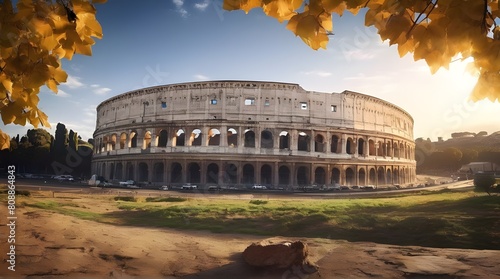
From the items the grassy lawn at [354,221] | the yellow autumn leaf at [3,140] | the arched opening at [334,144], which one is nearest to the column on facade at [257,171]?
the arched opening at [334,144]

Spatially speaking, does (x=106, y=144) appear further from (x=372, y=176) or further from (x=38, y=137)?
(x=372, y=176)

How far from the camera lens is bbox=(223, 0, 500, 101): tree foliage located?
1.36 m

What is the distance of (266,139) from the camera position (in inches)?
1361

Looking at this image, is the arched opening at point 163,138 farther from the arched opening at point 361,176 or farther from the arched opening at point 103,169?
the arched opening at point 361,176

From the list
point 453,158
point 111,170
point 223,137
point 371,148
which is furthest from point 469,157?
point 111,170

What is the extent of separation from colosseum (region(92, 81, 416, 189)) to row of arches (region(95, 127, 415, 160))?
0.40 feet

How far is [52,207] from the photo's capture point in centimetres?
1332

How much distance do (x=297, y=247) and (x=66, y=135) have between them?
5159 centimetres

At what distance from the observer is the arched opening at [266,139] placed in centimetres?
3344

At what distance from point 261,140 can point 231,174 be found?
19.2 ft

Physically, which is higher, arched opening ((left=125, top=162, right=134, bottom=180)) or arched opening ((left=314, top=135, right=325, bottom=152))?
arched opening ((left=314, top=135, right=325, bottom=152))

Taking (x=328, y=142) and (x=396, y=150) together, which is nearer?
(x=328, y=142)

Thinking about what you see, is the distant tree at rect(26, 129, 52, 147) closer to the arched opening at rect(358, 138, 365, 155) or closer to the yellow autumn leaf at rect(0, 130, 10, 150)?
the arched opening at rect(358, 138, 365, 155)

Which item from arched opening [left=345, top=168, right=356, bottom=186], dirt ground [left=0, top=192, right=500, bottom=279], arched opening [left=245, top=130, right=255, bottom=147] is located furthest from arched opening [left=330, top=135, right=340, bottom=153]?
dirt ground [left=0, top=192, right=500, bottom=279]
